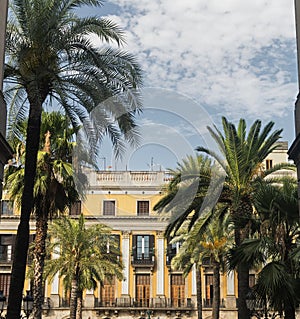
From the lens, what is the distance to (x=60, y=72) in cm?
1664

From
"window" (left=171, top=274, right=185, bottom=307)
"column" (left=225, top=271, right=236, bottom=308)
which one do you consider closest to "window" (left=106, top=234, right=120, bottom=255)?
"window" (left=171, top=274, right=185, bottom=307)

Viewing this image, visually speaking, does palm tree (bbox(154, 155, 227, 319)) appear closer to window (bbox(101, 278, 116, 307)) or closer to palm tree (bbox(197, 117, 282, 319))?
palm tree (bbox(197, 117, 282, 319))

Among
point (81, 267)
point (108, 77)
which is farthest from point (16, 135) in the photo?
point (81, 267)

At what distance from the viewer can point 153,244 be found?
5281 centimetres

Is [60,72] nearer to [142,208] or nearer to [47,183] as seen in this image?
[47,183]

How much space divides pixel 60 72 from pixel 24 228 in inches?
159

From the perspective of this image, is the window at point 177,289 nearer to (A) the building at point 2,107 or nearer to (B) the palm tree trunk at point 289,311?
(B) the palm tree trunk at point 289,311

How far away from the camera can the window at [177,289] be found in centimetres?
5203

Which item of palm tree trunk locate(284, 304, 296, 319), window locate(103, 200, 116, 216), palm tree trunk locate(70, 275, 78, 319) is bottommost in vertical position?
palm tree trunk locate(284, 304, 296, 319)

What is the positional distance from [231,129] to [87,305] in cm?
3174

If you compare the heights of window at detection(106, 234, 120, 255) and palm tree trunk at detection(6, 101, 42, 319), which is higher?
window at detection(106, 234, 120, 255)

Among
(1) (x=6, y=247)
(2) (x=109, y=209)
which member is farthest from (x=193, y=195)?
(1) (x=6, y=247)

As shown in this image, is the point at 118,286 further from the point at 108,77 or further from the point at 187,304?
the point at 108,77

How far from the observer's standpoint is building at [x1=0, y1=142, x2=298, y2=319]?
167 ft
